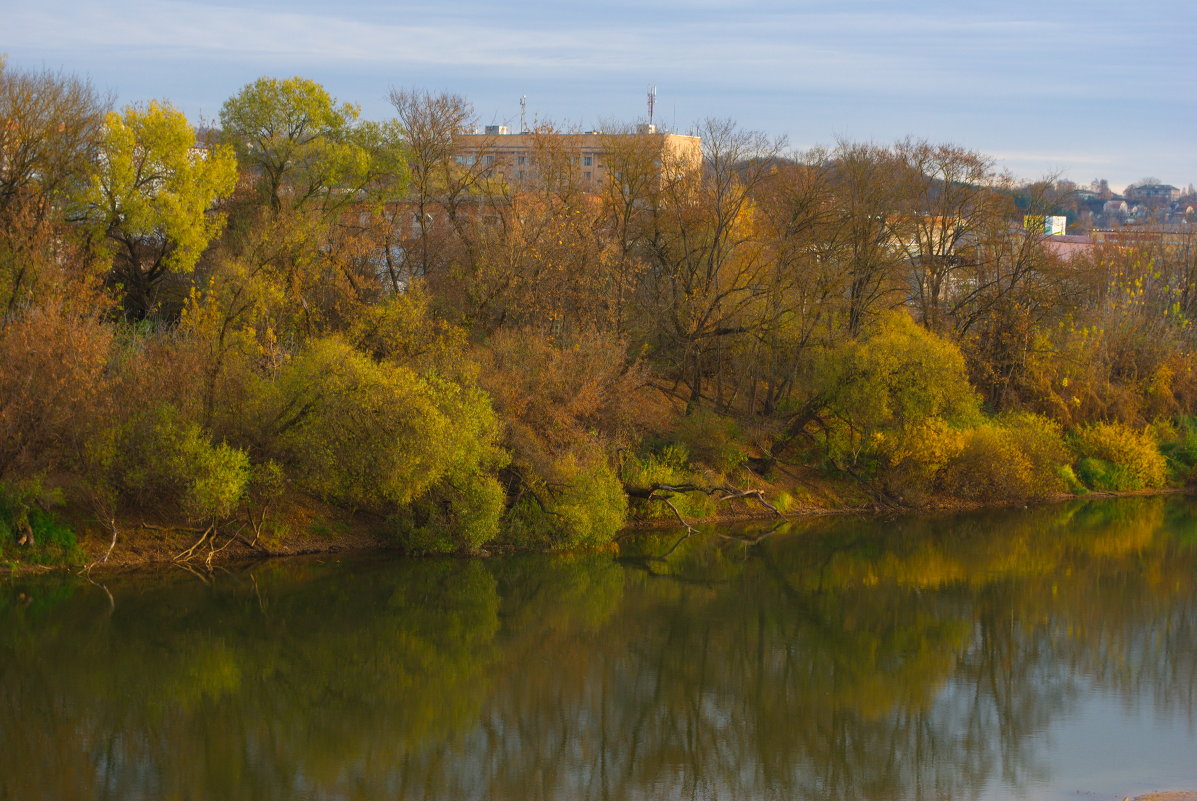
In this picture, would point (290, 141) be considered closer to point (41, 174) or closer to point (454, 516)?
point (41, 174)

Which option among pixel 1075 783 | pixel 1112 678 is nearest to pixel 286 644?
pixel 1075 783

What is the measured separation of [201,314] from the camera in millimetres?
27078

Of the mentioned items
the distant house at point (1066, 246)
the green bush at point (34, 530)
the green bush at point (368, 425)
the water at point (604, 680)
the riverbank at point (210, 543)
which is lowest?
the water at point (604, 680)

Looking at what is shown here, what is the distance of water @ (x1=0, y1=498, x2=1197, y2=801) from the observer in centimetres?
1560

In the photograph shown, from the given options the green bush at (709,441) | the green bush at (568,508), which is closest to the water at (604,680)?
the green bush at (568,508)

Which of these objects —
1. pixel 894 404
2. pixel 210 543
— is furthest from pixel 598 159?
pixel 210 543

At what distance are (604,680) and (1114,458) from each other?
28876 mm

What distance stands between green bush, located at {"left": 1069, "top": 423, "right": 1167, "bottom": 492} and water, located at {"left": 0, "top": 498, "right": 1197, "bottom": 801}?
11.8m

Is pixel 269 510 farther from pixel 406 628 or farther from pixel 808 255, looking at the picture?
pixel 808 255

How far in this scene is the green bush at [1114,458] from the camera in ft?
138

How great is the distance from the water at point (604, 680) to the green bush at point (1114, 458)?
1184 cm

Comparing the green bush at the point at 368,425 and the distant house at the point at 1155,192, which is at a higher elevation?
the distant house at the point at 1155,192

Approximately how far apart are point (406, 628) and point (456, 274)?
14.0 meters

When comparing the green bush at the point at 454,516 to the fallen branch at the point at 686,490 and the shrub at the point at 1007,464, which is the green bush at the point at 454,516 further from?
the shrub at the point at 1007,464
